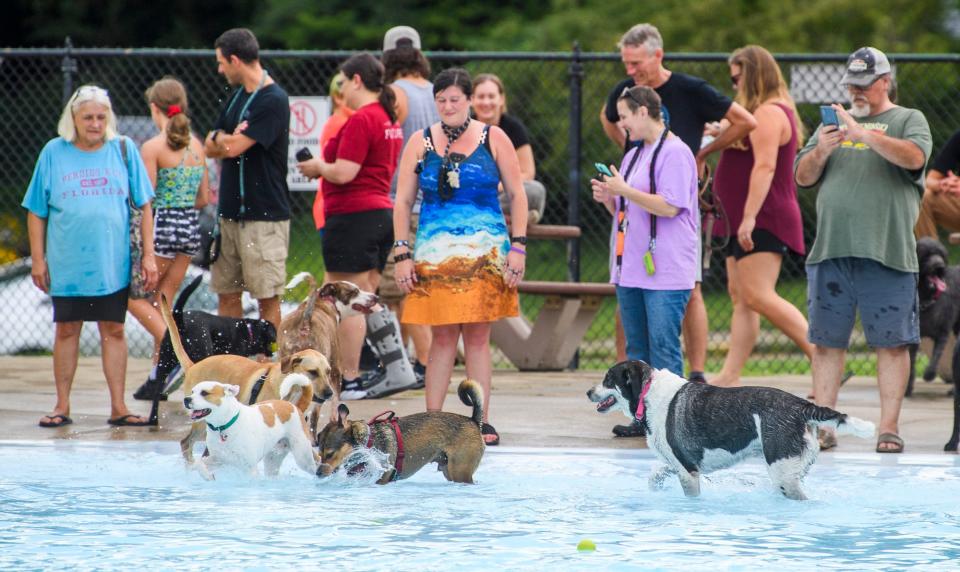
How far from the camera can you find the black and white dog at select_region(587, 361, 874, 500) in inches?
212

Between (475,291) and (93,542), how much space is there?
2.58 m

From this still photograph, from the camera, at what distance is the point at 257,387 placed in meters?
6.65

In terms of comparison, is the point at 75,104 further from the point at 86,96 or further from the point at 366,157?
the point at 366,157

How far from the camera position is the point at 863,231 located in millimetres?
6680

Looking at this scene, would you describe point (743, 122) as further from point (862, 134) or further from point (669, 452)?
point (669, 452)

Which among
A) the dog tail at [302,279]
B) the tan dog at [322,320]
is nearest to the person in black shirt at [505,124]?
the tan dog at [322,320]

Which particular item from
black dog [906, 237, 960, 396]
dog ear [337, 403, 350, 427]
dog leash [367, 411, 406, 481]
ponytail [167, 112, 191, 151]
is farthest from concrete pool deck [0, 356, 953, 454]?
ponytail [167, 112, 191, 151]

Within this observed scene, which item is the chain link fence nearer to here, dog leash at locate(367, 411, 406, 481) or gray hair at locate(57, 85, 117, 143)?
gray hair at locate(57, 85, 117, 143)

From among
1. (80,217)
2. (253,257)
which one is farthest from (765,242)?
(80,217)

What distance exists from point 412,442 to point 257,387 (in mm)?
1116

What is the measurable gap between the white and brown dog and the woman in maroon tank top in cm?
328

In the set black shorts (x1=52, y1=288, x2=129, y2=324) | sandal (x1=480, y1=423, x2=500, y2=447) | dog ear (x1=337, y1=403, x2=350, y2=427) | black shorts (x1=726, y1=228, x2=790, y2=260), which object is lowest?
sandal (x1=480, y1=423, x2=500, y2=447)

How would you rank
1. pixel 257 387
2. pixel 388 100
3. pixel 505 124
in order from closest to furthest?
pixel 257 387 → pixel 388 100 → pixel 505 124

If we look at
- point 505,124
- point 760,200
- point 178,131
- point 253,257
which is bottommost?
point 253,257
